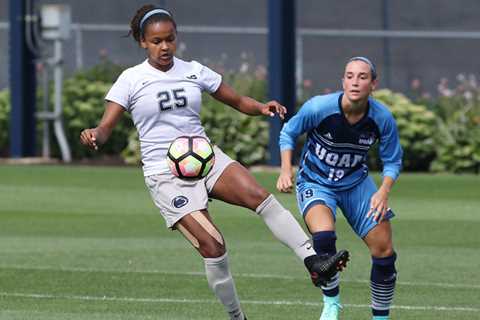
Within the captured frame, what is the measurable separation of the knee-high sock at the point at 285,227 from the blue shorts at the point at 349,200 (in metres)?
0.39

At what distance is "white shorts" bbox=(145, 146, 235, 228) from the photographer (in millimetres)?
10078

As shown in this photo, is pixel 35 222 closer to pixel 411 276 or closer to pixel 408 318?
pixel 411 276

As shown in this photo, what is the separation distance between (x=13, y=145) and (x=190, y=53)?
878cm

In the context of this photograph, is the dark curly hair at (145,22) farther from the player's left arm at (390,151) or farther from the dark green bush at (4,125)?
the dark green bush at (4,125)

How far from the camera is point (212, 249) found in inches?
395

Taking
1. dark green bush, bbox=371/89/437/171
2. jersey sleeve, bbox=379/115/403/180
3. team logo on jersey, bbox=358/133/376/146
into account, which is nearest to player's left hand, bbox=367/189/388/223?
jersey sleeve, bbox=379/115/403/180

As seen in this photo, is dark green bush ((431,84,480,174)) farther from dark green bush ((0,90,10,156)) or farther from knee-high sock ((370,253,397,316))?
A: knee-high sock ((370,253,397,316))

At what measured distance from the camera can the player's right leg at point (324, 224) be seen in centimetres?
1039

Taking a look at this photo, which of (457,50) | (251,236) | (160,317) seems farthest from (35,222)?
(457,50)

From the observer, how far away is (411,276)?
13688 mm

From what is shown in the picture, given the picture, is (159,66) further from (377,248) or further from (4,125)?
(4,125)

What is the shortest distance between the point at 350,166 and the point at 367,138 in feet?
0.78

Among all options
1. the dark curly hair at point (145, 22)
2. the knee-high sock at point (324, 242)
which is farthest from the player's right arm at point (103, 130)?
the knee-high sock at point (324, 242)

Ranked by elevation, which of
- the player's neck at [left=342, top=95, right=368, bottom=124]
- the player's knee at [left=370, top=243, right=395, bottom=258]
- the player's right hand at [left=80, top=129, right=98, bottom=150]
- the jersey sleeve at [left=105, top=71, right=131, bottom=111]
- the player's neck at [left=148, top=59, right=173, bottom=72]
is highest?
the player's neck at [left=148, top=59, right=173, bottom=72]
